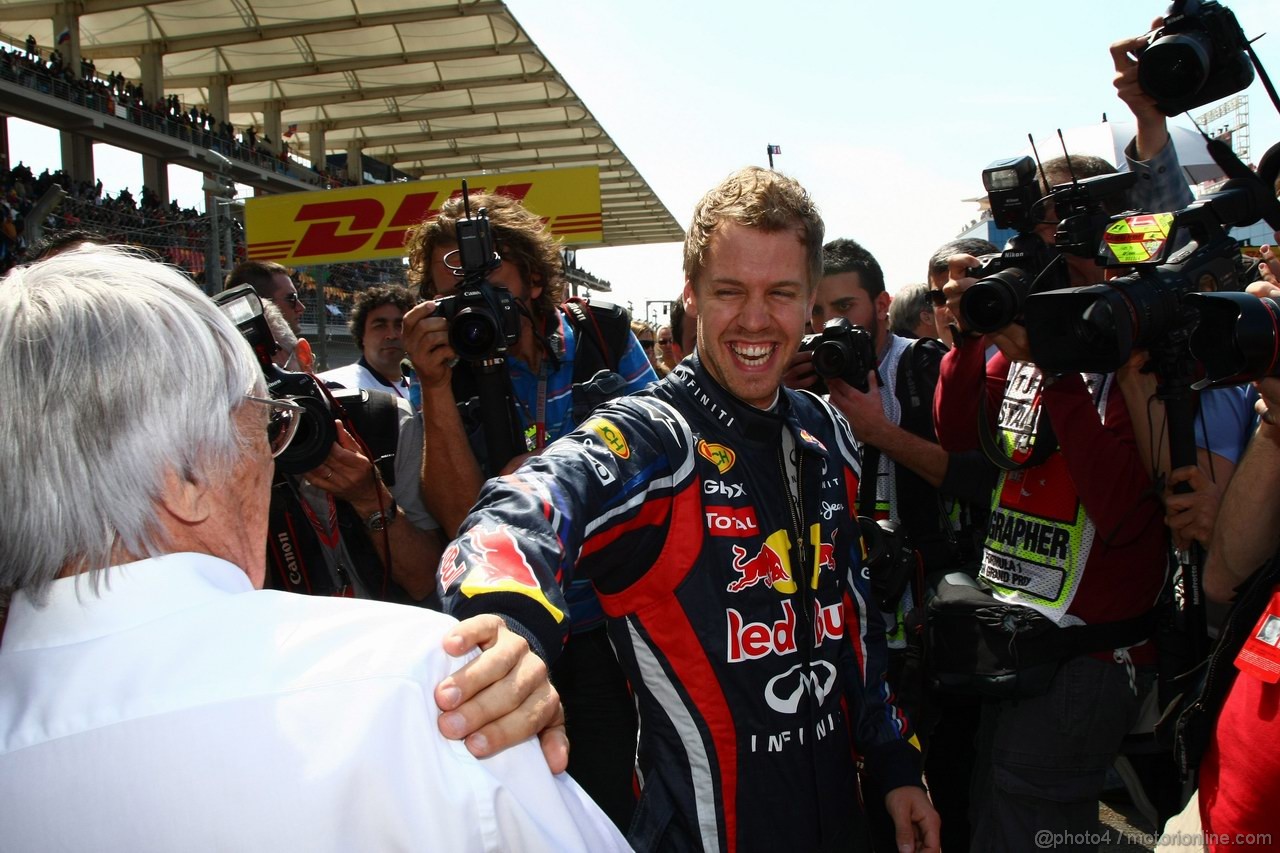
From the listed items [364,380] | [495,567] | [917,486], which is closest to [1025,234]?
[917,486]

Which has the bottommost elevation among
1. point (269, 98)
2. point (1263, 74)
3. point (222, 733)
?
point (222, 733)

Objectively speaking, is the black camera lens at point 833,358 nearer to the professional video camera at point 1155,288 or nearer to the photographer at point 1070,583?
the photographer at point 1070,583

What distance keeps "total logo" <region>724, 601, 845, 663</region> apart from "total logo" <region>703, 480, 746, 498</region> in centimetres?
20

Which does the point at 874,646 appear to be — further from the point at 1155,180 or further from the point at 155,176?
the point at 155,176

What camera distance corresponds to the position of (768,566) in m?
1.58

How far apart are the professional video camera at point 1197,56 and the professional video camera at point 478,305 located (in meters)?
1.63

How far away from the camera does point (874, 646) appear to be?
5.96ft

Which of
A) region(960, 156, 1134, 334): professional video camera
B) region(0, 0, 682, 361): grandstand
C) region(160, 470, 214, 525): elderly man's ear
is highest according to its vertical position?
region(0, 0, 682, 361): grandstand

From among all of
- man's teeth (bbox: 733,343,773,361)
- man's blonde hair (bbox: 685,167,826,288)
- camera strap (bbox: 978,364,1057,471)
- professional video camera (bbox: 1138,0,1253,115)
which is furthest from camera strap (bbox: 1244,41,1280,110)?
man's teeth (bbox: 733,343,773,361)

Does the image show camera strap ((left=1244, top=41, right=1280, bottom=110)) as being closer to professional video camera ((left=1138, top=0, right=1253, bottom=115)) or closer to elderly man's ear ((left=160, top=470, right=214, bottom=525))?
professional video camera ((left=1138, top=0, right=1253, bottom=115))

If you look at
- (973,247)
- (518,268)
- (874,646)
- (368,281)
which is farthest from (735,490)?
(368,281)

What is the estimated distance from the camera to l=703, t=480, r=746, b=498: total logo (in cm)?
157

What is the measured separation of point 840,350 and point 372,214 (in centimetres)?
977

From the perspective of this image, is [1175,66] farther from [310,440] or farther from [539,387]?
[310,440]
